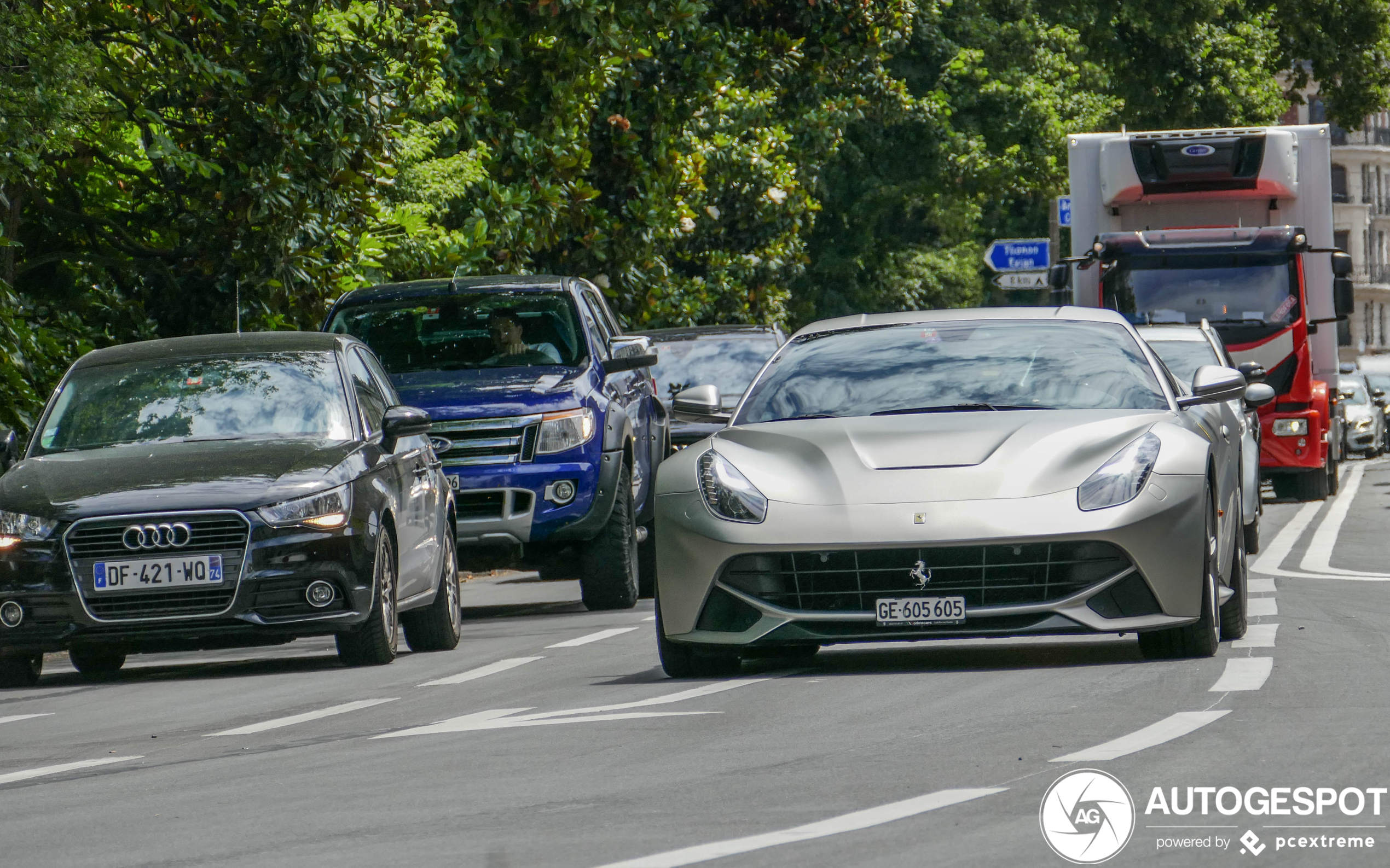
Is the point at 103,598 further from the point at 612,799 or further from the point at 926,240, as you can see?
the point at 926,240

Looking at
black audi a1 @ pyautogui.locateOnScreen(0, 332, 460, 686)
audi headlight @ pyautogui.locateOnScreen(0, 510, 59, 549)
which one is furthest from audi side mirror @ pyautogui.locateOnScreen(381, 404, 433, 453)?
audi headlight @ pyautogui.locateOnScreen(0, 510, 59, 549)

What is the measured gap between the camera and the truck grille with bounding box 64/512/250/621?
1076cm

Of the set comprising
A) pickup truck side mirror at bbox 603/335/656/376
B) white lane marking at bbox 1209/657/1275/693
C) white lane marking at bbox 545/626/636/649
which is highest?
pickup truck side mirror at bbox 603/335/656/376

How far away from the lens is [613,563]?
14992mm

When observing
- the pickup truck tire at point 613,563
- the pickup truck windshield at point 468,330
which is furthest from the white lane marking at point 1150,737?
the pickup truck windshield at point 468,330

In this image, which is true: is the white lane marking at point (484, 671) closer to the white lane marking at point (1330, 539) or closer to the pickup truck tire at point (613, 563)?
the pickup truck tire at point (613, 563)

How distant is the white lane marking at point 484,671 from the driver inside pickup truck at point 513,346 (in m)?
3.82

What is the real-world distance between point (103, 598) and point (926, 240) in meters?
42.8

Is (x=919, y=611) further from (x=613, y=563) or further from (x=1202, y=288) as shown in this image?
(x=1202, y=288)

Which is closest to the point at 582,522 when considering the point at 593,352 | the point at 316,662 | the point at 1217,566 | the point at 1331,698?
A: the point at 593,352

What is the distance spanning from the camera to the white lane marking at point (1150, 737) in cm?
705

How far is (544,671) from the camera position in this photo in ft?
36.1

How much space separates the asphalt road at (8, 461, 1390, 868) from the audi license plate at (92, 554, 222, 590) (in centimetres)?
49

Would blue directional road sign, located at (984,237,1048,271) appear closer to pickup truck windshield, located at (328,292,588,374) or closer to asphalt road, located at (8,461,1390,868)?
pickup truck windshield, located at (328,292,588,374)
